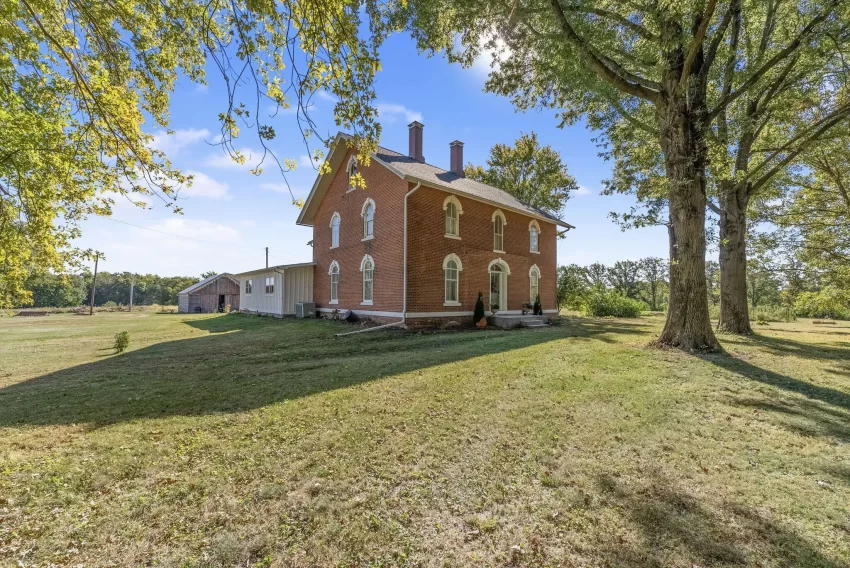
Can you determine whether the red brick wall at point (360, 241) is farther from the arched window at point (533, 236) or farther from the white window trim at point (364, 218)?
the arched window at point (533, 236)

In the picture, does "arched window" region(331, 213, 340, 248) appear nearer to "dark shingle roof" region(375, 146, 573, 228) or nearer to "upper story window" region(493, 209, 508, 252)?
"dark shingle roof" region(375, 146, 573, 228)

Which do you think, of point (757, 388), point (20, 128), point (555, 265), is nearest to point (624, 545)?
point (757, 388)

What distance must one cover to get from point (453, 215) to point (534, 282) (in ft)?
23.5

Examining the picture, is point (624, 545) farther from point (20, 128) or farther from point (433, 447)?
point (20, 128)

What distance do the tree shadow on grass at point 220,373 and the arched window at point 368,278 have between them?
13.1 feet

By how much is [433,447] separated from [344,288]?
15.6m

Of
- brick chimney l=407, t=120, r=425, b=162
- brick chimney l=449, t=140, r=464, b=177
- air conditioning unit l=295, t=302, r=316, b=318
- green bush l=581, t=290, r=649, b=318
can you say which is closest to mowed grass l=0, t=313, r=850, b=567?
air conditioning unit l=295, t=302, r=316, b=318

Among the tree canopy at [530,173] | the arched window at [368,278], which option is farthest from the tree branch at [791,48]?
the tree canopy at [530,173]

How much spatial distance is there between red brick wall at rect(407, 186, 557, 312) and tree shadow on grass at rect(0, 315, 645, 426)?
2.81 metres

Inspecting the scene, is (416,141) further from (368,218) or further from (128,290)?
(128,290)

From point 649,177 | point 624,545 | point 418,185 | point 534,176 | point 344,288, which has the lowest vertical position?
point 624,545

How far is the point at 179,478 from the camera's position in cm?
333

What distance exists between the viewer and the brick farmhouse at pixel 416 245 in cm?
1516

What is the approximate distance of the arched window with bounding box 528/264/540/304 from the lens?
67.4 feet
